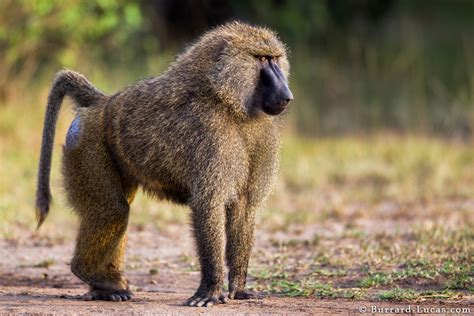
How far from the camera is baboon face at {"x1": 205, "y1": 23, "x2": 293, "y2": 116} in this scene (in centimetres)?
507

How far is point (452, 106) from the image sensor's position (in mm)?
13133

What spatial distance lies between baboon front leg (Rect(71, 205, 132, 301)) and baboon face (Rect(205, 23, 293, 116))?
3.00 ft

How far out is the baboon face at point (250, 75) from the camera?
507cm


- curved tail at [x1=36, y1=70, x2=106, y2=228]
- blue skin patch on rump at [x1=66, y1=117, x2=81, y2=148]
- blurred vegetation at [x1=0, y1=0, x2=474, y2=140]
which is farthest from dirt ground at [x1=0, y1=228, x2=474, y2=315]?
blurred vegetation at [x1=0, y1=0, x2=474, y2=140]

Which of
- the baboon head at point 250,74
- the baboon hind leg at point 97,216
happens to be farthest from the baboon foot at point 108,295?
the baboon head at point 250,74

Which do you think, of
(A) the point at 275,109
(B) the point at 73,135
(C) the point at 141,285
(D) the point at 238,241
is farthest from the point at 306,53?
(A) the point at 275,109

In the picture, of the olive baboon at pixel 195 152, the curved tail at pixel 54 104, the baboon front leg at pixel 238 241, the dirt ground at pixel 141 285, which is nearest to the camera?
the dirt ground at pixel 141 285

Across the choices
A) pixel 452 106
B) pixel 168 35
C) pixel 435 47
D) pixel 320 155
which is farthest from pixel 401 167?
pixel 435 47

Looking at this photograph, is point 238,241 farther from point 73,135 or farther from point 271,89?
point 73,135

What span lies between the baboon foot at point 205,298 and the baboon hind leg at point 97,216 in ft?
1.71

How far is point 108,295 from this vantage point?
17.8ft

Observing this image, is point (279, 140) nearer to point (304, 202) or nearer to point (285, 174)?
point (304, 202)

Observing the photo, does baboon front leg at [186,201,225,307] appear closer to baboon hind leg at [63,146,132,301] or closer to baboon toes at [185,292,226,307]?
baboon toes at [185,292,226,307]

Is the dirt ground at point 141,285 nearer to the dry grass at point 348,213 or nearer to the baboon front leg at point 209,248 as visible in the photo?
the baboon front leg at point 209,248
